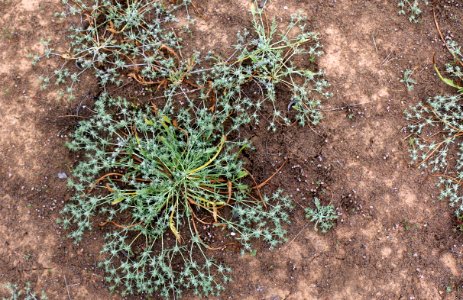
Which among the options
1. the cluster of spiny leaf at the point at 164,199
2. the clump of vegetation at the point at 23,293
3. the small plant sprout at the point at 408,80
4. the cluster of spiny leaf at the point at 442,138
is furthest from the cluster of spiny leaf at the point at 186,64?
the clump of vegetation at the point at 23,293

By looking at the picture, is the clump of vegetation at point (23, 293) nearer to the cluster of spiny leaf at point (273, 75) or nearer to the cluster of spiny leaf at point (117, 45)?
the cluster of spiny leaf at point (117, 45)

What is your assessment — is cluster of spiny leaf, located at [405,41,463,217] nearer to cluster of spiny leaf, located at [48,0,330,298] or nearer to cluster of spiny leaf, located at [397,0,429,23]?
cluster of spiny leaf, located at [397,0,429,23]

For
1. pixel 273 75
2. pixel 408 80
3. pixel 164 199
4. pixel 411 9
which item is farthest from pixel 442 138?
pixel 164 199

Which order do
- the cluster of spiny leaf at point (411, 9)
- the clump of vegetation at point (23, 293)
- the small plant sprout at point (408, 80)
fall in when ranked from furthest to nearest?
the cluster of spiny leaf at point (411, 9) → the small plant sprout at point (408, 80) → the clump of vegetation at point (23, 293)

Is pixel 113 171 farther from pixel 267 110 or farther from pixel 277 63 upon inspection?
pixel 277 63

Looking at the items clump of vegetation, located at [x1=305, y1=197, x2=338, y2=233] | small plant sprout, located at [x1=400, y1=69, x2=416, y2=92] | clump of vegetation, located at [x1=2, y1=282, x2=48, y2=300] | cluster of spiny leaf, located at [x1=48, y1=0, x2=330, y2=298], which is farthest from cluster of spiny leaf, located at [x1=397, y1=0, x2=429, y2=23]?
clump of vegetation, located at [x1=2, y1=282, x2=48, y2=300]

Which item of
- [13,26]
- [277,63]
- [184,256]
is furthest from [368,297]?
[13,26]
